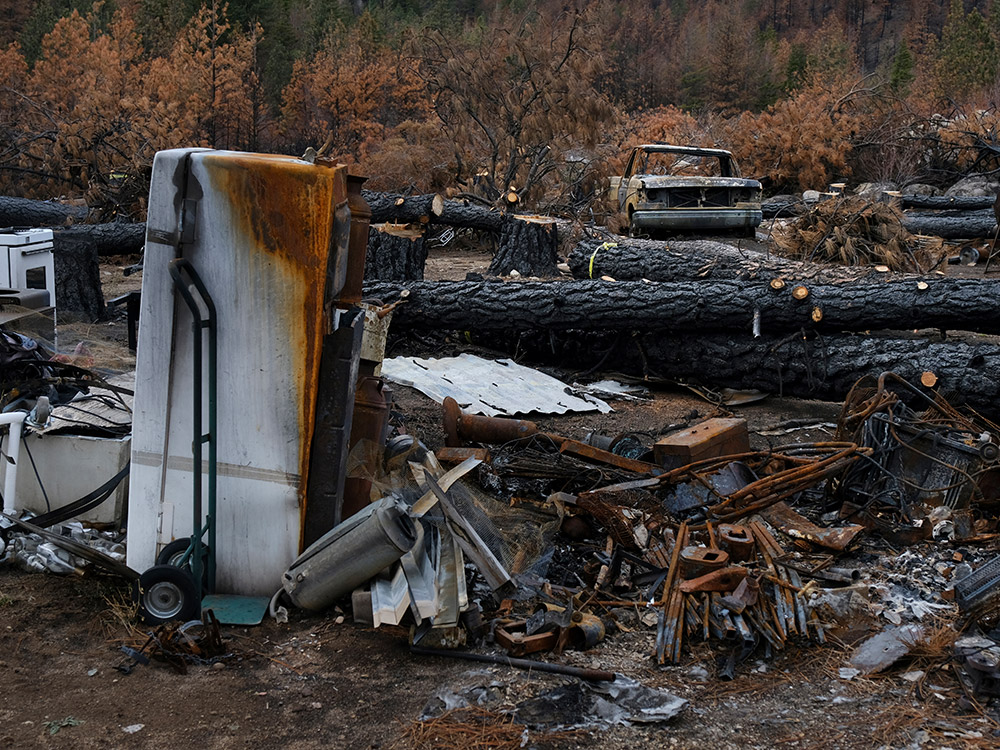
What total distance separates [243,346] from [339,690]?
5.18 ft

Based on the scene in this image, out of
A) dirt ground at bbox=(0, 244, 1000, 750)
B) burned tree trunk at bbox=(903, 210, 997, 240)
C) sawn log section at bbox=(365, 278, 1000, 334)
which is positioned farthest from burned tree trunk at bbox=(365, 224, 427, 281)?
burned tree trunk at bbox=(903, 210, 997, 240)

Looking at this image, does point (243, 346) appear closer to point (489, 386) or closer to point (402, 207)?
point (489, 386)

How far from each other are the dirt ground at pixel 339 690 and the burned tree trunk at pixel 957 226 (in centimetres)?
1450

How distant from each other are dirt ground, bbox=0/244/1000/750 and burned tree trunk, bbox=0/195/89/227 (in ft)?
36.4

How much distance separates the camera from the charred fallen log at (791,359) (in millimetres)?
7496

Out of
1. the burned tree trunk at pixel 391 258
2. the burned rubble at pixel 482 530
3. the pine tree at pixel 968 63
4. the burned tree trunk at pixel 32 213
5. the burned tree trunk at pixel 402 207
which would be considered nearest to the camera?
the burned rubble at pixel 482 530

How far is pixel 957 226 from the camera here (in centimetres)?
1708

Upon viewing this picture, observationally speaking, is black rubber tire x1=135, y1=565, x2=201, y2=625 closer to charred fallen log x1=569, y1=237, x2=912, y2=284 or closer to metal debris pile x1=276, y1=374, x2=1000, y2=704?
metal debris pile x1=276, y1=374, x2=1000, y2=704

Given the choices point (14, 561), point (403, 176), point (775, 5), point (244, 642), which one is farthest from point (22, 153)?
point (775, 5)

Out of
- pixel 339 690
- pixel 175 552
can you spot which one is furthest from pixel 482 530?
pixel 175 552

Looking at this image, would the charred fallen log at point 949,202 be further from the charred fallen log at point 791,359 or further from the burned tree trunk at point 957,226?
the charred fallen log at point 791,359

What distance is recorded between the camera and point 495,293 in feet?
30.4

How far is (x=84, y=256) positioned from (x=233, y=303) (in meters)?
7.65

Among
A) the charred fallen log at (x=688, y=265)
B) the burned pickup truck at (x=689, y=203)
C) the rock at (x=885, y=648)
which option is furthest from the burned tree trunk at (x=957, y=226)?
the rock at (x=885, y=648)
